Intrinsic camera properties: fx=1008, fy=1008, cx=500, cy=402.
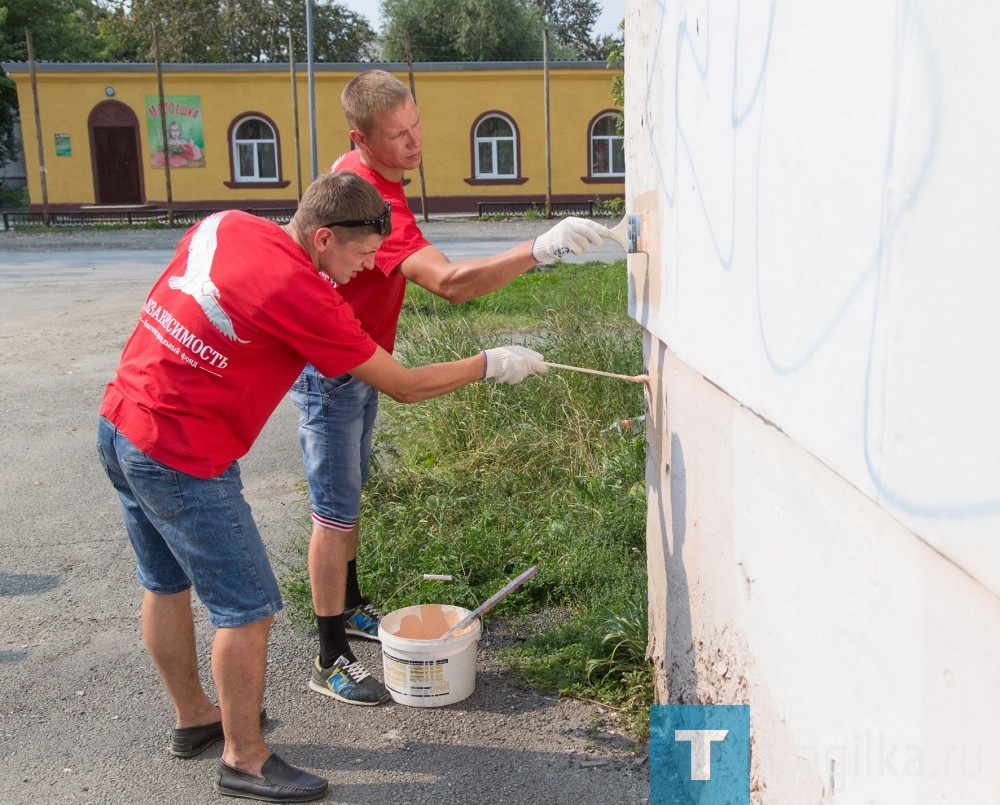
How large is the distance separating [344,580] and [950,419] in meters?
2.61

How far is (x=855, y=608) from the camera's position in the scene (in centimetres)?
161

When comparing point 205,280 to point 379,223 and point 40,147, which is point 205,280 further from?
point 40,147

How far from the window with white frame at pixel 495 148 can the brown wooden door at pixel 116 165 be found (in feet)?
33.6

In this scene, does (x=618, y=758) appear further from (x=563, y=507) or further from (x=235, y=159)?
(x=235, y=159)

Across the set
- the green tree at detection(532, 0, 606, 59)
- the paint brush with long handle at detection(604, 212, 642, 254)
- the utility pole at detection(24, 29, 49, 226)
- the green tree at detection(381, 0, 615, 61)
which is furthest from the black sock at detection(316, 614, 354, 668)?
the green tree at detection(532, 0, 606, 59)

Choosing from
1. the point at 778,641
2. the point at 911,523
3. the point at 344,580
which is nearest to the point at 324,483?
the point at 344,580

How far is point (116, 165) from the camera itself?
99.4 ft

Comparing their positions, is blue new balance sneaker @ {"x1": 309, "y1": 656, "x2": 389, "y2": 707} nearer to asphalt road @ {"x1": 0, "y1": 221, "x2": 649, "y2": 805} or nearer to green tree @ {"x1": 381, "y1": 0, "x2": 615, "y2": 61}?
asphalt road @ {"x1": 0, "y1": 221, "x2": 649, "y2": 805}

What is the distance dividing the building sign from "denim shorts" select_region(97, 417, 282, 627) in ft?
95.2

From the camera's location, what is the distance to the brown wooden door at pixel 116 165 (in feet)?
98.0

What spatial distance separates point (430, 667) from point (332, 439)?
2.74ft

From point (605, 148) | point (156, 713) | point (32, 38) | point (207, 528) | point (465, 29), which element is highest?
point (465, 29)

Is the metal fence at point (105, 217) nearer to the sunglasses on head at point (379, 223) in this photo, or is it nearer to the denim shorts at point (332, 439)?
the denim shorts at point (332, 439)

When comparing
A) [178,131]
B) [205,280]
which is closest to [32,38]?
[178,131]
